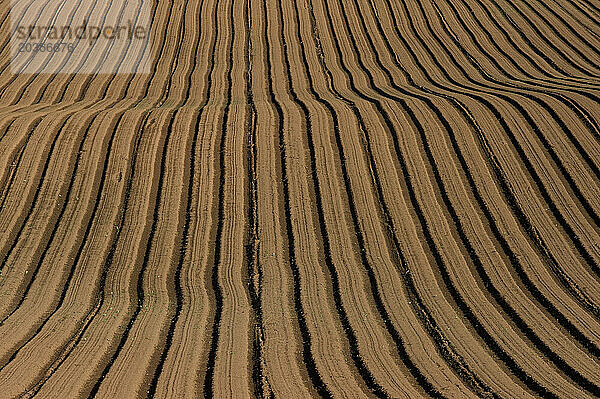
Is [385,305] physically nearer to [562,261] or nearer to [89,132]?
[562,261]

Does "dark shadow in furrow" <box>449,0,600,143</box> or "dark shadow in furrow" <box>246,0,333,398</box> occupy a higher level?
"dark shadow in furrow" <box>449,0,600,143</box>

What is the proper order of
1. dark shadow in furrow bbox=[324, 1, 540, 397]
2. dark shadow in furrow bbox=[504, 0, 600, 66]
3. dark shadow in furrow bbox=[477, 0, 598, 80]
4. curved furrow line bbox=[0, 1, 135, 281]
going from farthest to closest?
dark shadow in furrow bbox=[504, 0, 600, 66] → dark shadow in furrow bbox=[477, 0, 598, 80] → curved furrow line bbox=[0, 1, 135, 281] → dark shadow in furrow bbox=[324, 1, 540, 397]

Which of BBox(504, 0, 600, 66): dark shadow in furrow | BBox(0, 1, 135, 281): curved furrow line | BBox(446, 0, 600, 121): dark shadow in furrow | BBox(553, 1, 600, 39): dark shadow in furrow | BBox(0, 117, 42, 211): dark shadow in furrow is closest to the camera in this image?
BBox(0, 1, 135, 281): curved furrow line

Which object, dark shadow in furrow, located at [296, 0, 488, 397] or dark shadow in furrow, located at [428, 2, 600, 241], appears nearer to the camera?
dark shadow in furrow, located at [296, 0, 488, 397]

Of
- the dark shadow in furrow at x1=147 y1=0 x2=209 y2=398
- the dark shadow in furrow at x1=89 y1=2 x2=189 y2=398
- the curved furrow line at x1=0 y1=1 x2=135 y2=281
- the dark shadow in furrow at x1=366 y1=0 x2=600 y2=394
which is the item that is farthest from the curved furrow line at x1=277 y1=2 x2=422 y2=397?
the curved furrow line at x1=0 y1=1 x2=135 y2=281

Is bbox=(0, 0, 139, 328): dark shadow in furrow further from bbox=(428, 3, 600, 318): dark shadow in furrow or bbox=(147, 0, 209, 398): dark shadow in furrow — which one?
bbox=(428, 3, 600, 318): dark shadow in furrow

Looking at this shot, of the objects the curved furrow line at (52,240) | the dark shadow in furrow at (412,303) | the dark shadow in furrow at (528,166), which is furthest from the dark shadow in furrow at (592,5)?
the curved furrow line at (52,240)

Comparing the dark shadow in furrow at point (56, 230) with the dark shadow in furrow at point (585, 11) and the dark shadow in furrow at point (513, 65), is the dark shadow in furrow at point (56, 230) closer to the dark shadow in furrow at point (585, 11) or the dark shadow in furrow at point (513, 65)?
the dark shadow in furrow at point (513, 65)

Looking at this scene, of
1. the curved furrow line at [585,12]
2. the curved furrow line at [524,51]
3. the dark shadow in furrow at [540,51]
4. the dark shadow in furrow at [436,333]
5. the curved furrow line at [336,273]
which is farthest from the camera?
the curved furrow line at [585,12]

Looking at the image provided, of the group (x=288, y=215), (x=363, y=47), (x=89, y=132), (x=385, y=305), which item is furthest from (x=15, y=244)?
(x=363, y=47)
